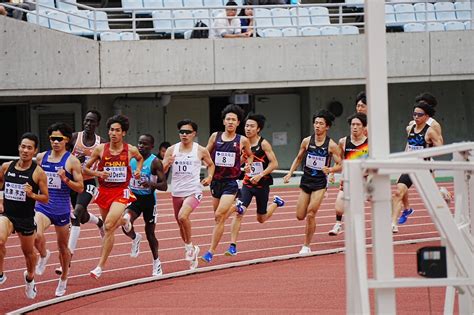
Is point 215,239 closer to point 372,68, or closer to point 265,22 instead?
point 372,68

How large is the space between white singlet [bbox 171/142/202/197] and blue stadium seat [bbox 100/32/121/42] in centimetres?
1254

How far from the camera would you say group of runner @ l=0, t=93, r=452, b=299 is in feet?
41.1

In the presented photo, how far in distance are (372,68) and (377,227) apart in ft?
2.95

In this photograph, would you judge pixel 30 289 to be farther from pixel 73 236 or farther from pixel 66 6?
pixel 66 6

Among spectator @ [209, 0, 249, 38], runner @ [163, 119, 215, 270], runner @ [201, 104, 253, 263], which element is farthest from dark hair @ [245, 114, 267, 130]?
spectator @ [209, 0, 249, 38]

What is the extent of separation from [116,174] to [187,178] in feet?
3.83

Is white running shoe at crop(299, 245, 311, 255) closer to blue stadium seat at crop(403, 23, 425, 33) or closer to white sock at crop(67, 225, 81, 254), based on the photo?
white sock at crop(67, 225, 81, 254)

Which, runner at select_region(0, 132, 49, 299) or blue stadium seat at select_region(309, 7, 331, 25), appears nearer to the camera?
runner at select_region(0, 132, 49, 299)

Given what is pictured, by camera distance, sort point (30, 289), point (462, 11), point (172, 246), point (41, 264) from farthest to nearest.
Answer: point (462, 11)
point (172, 246)
point (41, 264)
point (30, 289)

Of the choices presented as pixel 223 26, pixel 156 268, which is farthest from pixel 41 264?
pixel 223 26

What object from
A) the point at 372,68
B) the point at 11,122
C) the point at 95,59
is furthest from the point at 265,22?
the point at 372,68

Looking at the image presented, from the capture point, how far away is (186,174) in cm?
1484

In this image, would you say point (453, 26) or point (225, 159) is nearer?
point (225, 159)

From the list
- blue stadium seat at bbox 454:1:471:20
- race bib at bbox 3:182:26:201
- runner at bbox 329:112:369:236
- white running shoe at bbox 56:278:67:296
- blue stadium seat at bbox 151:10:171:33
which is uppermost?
blue stadium seat at bbox 454:1:471:20
